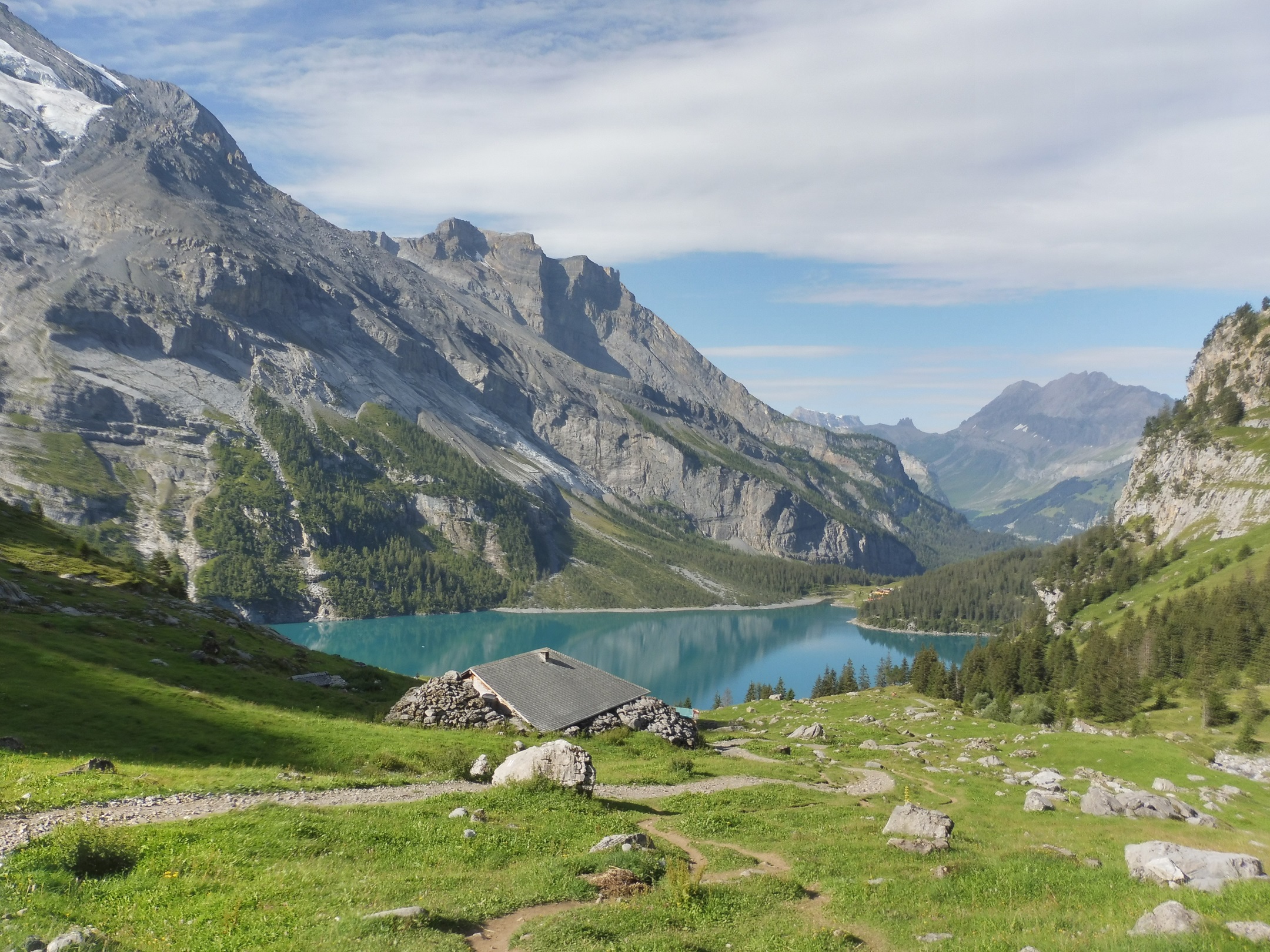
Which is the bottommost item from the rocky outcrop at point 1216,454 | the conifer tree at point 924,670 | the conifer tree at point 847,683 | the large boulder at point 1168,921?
the conifer tree at point 847,683

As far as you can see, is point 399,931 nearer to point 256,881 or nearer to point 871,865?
point 256,881

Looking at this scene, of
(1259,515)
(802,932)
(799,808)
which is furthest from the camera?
(1259,515)

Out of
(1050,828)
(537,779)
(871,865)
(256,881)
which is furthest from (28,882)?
(1050,828)

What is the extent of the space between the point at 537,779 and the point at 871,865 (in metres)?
11.4

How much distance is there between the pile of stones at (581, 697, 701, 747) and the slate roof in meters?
0.47

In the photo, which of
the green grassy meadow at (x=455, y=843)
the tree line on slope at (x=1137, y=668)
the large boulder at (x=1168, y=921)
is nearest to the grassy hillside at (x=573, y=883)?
the green grassy meadow at (x=455, y=843)

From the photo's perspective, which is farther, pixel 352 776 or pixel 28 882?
pixel 352 776

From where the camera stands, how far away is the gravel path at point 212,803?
59.8ft

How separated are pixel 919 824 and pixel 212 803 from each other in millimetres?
21940

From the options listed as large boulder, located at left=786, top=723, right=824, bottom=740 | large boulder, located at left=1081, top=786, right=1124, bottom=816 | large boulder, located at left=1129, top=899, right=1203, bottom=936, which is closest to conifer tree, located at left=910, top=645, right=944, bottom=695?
large boulder, located at left=786, top=723, right=824, bottom=740

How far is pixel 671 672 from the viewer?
19888 centimetres

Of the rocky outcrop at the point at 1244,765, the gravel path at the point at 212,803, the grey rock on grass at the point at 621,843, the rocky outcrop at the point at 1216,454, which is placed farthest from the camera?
the rocky outcrop at the point at 1216,454

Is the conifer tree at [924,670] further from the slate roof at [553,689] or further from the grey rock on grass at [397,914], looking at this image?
the grey rock on grass at [397,914]

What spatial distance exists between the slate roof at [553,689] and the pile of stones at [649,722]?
0.47 m
